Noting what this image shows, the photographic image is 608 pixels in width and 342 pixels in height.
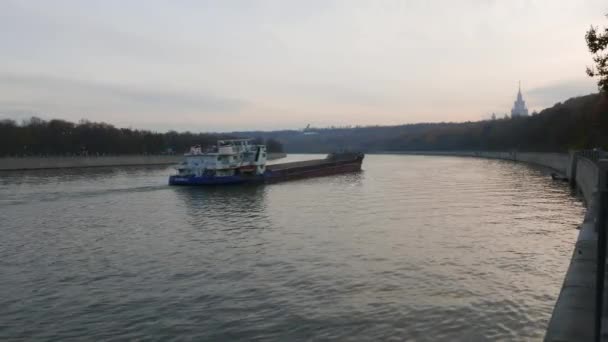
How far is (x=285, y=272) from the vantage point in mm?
20156

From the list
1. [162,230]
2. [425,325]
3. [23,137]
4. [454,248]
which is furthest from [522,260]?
[23,137]

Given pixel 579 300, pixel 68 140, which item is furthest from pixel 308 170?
pixel 68 140

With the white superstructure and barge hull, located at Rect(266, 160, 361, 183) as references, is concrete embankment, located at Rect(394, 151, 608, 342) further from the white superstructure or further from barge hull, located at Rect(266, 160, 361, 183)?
barge hull, located at Rect(266, 160, 361, 183)

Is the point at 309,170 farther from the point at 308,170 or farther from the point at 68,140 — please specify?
the point at 68,140

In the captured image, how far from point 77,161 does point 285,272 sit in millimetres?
119545

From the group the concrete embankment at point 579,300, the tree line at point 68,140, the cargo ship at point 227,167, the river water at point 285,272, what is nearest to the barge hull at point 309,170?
the cargo ship at point 227,167

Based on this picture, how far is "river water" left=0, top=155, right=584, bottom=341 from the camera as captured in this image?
14.4 meters

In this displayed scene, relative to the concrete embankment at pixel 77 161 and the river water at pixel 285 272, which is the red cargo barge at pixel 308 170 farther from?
the concrete embankment at pixel 77 161

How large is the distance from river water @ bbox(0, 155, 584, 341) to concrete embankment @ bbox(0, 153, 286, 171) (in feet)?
269

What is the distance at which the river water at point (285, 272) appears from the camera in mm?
14367

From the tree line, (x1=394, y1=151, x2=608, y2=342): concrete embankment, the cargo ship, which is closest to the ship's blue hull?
the cargo ship

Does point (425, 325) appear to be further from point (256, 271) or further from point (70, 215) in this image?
point (70, 215)

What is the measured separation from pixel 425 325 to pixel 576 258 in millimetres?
6483

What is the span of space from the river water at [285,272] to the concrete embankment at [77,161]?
81867 mm
